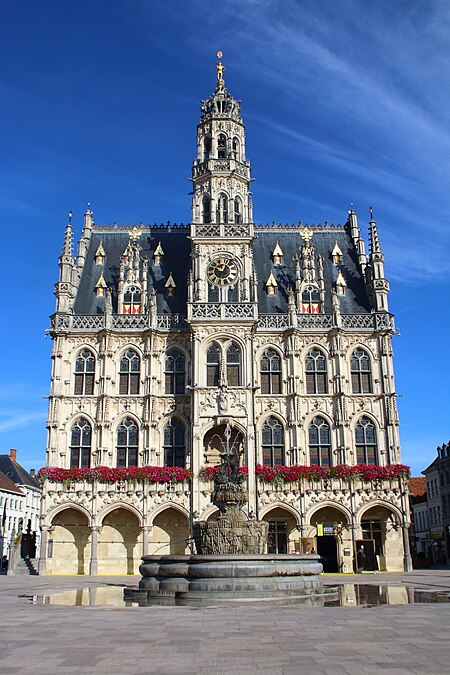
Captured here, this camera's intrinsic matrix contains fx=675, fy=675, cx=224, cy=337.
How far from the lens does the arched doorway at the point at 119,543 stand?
142 ft

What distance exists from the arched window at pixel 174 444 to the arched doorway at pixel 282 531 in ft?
22.4

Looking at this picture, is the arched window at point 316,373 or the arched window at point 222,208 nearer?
the arched window at point 316,373

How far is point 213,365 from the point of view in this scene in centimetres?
4512

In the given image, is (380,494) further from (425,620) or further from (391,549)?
(425,620)

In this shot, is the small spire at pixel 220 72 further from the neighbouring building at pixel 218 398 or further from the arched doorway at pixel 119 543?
the arched doorway at pixel 119 543

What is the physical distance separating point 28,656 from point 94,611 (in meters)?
7.29

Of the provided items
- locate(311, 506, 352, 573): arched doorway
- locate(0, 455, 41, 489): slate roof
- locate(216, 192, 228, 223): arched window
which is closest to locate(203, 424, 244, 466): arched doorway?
locate(311, 506, 352, 573): arched doorway

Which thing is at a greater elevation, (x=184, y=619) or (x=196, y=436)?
(x=196, y=436)

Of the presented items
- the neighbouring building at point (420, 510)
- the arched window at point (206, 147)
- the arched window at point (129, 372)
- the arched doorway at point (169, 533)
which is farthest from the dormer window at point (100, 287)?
the neighbouring building at point (420, 510)

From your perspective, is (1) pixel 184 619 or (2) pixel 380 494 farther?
(2) pixel 380 494

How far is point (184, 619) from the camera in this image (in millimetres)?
15094

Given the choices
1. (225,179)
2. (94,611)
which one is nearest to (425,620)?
(94,611)

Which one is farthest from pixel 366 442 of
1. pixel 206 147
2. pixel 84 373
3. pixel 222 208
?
pixel 206 147

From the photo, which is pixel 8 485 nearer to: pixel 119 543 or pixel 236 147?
pixel 119 543
